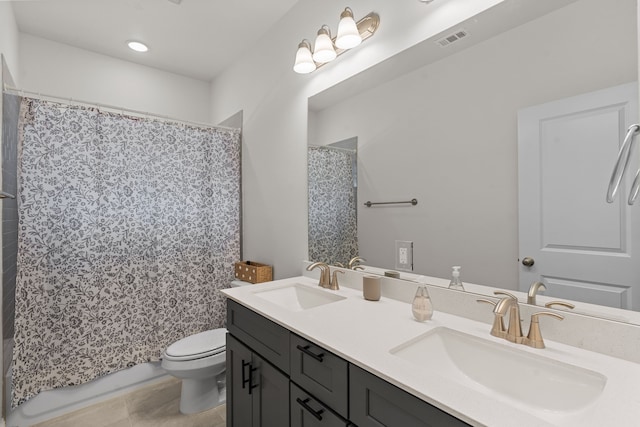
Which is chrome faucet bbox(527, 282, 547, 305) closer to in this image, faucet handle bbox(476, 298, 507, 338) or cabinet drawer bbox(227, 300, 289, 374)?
faucet handle bbox(476, 298, 507, 338)

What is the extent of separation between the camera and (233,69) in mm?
2809

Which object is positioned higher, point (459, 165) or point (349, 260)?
point (459, 165)

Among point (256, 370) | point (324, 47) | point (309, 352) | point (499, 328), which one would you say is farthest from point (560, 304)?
point (324, 47)

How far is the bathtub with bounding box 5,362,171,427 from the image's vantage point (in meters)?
1.79

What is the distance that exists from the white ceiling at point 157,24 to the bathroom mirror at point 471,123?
1.16 m

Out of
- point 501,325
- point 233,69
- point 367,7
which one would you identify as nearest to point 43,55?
point 233,69

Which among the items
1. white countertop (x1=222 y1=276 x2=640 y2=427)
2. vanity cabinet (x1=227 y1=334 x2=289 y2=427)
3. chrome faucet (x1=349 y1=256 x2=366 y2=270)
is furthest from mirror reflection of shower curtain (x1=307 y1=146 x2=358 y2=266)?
vanity cabinet (x1=227 y1=334 x2=289 y2=427)

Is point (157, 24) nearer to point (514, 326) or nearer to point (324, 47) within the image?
point (324, 47)

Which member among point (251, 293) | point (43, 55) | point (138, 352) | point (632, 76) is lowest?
point (138, 352)

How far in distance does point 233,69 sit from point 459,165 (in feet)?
7.75

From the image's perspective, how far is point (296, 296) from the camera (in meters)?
1.74

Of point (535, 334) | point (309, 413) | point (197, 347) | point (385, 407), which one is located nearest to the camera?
point (385, 407)

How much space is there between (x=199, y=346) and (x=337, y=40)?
6.35 feet

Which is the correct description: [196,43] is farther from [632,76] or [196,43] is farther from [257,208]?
[632,76]
